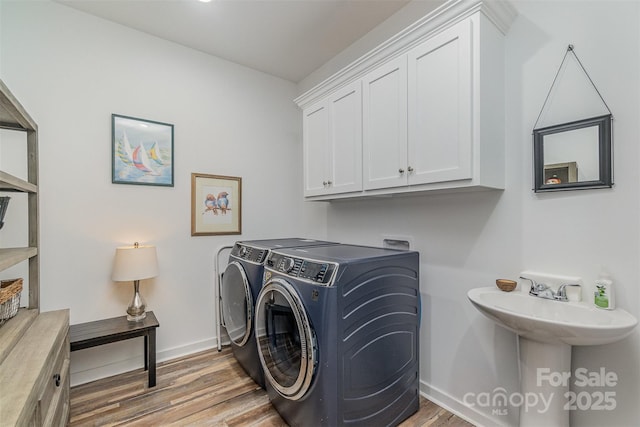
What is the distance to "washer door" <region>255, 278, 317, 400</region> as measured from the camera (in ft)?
4.69

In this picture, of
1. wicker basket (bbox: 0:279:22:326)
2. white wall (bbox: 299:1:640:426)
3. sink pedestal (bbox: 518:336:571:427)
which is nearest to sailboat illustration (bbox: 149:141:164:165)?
wicker basket (bbox: 0:279:22:326)

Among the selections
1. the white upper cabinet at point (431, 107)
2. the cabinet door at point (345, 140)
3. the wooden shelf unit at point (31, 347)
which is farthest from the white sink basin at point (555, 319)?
the wooden shelf unit at point (31, 347)

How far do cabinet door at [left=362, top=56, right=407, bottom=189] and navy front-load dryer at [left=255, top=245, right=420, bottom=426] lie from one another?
544mm

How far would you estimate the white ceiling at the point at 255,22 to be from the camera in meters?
2.10

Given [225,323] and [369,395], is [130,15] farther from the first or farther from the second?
[369,395]

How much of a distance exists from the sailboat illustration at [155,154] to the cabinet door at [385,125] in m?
1.75

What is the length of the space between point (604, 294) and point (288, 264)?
149cm

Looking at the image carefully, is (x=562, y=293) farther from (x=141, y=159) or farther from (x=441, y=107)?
(x=141, y=159)

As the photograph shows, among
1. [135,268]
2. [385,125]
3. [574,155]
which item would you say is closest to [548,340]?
[574,155]

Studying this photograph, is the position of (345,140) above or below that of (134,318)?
above

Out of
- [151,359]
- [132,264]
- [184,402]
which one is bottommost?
[184,402]

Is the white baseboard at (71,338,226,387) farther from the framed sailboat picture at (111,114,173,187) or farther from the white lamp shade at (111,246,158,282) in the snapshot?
the framed sailboat picture at (111,114,173,187)

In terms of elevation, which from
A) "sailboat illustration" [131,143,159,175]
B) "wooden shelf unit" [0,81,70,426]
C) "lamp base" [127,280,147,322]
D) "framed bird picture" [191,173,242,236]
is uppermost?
"sailboat illustration" [131,143,159,175]

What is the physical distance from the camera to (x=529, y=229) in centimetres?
151
